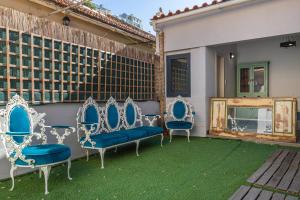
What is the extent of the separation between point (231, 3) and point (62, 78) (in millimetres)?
4269

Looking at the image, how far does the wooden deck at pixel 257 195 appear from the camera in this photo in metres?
2.52

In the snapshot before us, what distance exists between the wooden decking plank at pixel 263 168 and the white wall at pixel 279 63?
3.77 metres

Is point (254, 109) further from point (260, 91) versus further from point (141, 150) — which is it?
point (141, 150)

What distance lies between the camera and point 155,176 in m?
3.33

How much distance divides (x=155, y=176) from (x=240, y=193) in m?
1.19

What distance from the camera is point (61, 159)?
2943 millimetres

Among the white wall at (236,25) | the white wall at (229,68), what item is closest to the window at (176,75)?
the white wall at (236,25)

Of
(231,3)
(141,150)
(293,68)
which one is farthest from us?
(293,68)

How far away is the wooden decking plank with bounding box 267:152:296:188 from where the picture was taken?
293 centimetres

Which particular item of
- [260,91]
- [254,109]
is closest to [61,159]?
[254,109]

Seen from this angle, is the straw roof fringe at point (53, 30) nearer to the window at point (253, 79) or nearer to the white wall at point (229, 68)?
the white wall at point (229, 68)

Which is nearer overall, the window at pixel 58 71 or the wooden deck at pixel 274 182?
the wooden deck at pixel 274 182

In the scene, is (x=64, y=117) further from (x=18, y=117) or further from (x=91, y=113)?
(x=18, y=117)

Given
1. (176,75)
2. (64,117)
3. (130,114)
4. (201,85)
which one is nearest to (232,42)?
(201,85)
